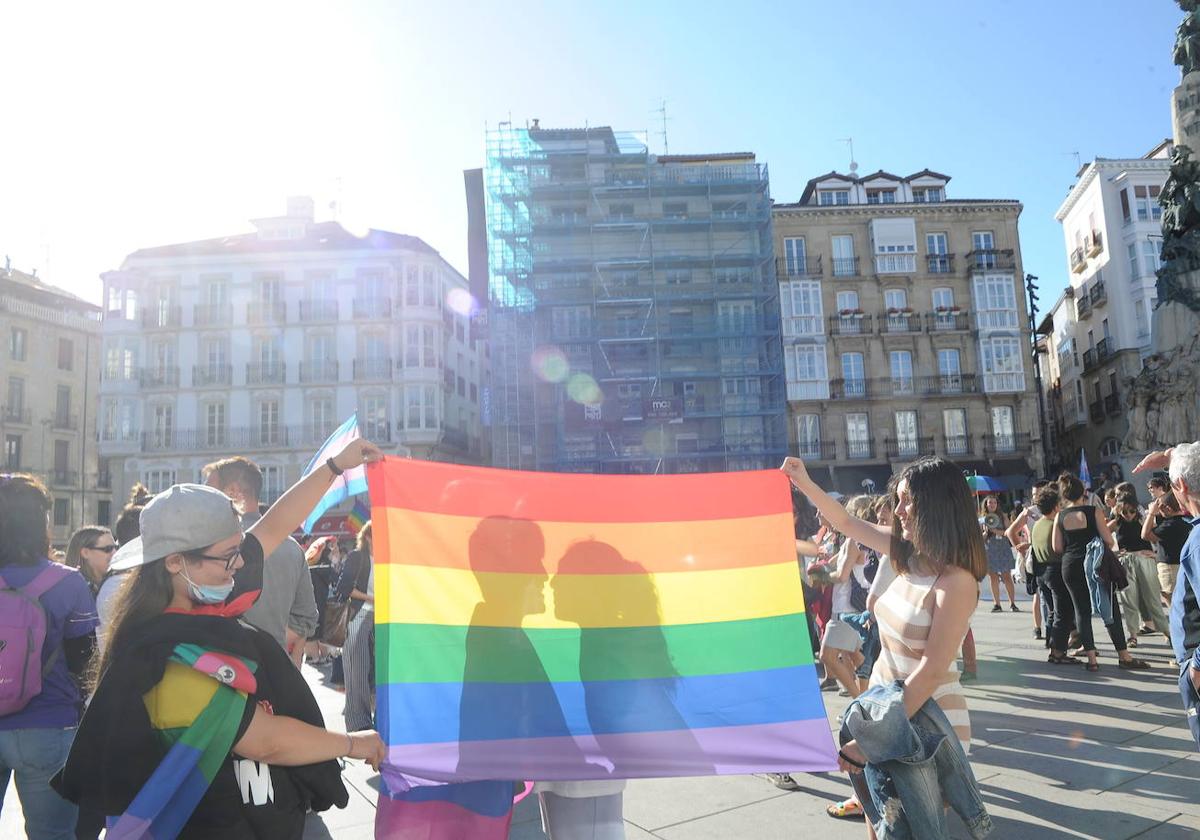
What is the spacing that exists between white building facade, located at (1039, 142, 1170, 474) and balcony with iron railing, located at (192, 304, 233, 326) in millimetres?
40450

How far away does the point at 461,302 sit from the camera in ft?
147

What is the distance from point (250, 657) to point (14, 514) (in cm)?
179

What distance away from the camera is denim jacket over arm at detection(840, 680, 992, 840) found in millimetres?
2633

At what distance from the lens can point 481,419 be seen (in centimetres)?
4641

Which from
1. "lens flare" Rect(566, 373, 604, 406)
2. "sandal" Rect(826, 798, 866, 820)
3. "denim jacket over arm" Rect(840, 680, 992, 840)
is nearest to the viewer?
"denim jacket over arm" Rect(840, 680, 992, 840)

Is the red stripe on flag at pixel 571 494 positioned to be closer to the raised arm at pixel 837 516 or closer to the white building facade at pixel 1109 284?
the raised arm at pixel 837 516

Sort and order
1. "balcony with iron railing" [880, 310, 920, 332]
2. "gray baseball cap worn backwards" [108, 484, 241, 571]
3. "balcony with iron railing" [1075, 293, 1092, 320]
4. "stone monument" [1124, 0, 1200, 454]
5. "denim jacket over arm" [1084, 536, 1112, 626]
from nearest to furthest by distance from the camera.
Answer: "gray baseball cap worn backwards" [108, 484, 241, 571]
"denim jacket over arm" [1084, 536, 1112, 626]
"stone monument" [1124, 0, 1200, 454]
"balcony with iron railing" [880, 310, 920, 332]
"balcony with iron railing" [1075, 293, 1092, 320]

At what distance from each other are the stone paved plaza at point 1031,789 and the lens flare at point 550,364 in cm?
3074

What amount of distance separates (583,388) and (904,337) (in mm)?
14870

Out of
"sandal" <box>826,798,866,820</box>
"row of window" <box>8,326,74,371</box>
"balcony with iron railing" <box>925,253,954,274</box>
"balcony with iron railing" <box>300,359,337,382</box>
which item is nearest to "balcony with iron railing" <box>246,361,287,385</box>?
"balcony with iron railing" <box>300,359,337,382</box>

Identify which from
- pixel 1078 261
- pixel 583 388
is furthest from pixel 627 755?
pixel 1078 261

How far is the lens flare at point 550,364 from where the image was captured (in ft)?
122

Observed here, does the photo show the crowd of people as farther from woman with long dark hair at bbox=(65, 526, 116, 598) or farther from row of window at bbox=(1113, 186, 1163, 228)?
row of window at bbox=(1113, 186, 1163, 228)

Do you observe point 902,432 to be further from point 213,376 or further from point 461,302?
point 213,376
